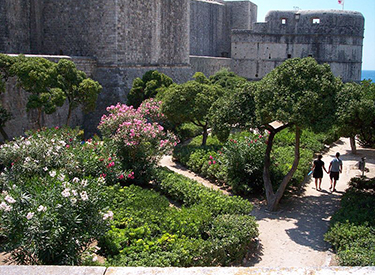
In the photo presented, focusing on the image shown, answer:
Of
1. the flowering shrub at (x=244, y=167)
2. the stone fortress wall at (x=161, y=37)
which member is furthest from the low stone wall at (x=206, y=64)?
the flowering shrub at (x=244, y=167)

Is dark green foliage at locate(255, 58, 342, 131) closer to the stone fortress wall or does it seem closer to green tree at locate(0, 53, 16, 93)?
green tree at locate(0, 53, 16, 93)

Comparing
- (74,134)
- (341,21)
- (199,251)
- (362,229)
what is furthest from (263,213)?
(341,21)

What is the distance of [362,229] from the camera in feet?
23.1

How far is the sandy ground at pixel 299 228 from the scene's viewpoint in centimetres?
706

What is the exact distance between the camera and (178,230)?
6887 mm

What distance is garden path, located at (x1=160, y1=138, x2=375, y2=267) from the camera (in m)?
7.08

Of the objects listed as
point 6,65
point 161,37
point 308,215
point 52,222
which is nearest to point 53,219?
point 52,222

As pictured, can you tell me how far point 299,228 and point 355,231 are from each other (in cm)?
153

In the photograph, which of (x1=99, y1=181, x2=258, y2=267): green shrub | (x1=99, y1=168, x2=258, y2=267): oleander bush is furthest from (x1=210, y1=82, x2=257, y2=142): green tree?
(x1=99, y1=181, x2=258, y2=267): green shrub

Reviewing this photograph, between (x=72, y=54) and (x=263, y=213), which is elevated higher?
(x=72, y=54)

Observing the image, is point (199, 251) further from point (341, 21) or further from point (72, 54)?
point (341, 21)

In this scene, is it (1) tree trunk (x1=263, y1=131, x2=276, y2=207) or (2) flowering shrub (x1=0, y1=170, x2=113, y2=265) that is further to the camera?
(1) tree trunk (x1=263, y1=131, x2=276, y2=207)

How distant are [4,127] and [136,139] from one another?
565 centimetres

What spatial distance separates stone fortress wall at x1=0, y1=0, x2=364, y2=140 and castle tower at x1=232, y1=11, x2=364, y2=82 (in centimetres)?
8
